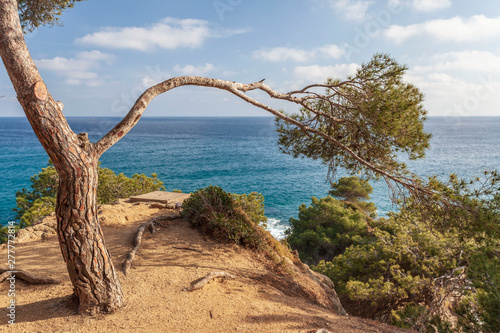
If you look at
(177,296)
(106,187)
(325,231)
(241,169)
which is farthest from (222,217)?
(241,169)

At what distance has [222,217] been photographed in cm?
816

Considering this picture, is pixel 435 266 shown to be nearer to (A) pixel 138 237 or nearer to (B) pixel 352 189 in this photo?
(A) pixel 138 237

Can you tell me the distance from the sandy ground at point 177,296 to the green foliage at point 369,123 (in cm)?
347

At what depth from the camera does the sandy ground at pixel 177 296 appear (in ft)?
15.2

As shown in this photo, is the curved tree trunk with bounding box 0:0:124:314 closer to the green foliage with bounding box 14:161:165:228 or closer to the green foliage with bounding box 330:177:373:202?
the green foliage with bounding box 14:161:165:228

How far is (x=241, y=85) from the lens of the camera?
20.8 ft

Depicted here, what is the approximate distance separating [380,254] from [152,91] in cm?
979

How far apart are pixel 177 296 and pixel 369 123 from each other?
5539 mm

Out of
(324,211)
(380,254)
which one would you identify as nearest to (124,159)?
(324,211)

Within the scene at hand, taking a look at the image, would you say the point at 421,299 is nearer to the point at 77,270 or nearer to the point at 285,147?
the point at 285,147

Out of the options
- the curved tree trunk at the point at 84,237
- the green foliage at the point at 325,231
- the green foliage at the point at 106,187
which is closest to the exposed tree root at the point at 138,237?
the curved tree trunk at the point at 84,237

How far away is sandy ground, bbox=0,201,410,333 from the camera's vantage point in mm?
4621

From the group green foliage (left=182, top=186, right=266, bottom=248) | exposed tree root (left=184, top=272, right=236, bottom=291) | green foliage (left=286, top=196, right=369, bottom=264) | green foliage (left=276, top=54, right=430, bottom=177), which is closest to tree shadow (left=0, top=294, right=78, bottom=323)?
exposed tree root (left=184, top=272, right=236, bottom=291)

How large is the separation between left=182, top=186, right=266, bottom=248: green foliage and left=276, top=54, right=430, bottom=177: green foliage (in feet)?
7.61
